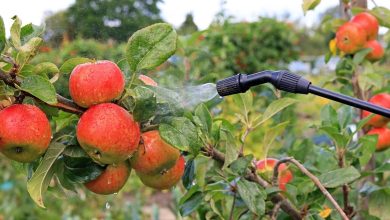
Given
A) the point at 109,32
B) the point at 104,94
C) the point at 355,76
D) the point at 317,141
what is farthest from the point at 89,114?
the point at 317,141

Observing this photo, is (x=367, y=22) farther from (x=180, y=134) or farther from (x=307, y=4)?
(x=180, y=134)

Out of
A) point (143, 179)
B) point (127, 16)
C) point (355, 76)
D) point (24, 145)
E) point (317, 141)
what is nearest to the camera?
point (24, 145)

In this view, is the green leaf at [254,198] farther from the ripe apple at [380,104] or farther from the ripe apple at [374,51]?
the ripe apple at [374,51]

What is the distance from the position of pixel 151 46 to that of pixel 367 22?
85 cm

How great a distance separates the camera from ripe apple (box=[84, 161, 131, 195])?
84 centimetres

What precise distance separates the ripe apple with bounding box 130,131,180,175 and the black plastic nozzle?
0.36ft

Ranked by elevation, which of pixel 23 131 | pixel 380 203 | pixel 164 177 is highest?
pixel 23 131

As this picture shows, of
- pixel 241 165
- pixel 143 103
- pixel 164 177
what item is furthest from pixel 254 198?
pixel 143 103

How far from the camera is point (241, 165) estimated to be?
3.23 feet

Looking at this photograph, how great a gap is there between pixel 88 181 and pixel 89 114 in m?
0.13

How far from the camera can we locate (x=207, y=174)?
113cm

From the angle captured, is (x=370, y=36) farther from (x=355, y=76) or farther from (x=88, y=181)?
(x=88, y=181)

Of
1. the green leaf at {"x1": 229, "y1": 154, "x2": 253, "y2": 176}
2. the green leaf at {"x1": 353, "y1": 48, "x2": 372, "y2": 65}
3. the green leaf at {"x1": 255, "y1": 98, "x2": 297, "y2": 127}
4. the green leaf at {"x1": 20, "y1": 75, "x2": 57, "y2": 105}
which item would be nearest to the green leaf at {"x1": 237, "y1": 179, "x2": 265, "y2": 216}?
the green leaf at {"x1": 229, "y1": 154, "x2": 253, "y2": 176}

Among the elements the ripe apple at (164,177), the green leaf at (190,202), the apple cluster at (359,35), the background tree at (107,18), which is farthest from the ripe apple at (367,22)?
the ripe apple at (164,177)
